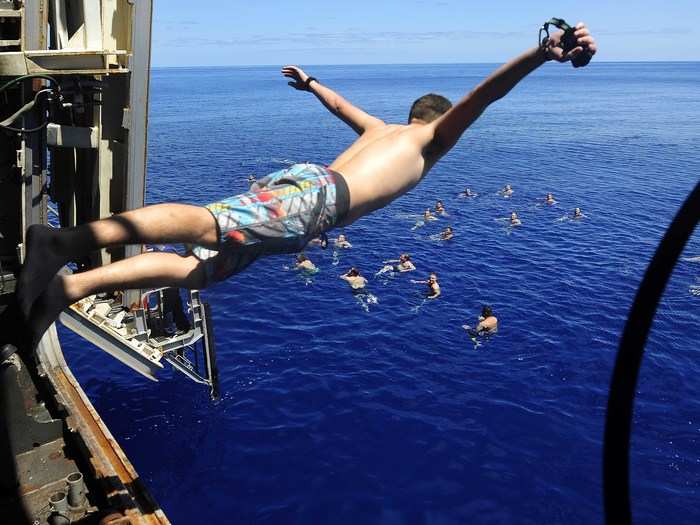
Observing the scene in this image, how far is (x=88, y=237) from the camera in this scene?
4.27m

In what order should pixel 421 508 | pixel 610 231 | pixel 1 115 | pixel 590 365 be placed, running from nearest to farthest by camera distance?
pixel 1 115
pixel 421 508
pixel 590 365
pixel 610 231

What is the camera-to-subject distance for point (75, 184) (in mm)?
11148

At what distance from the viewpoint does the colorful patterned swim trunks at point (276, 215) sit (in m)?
4.75

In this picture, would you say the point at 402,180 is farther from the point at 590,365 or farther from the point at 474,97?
the point at 590,365

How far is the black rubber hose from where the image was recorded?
83.5 inches

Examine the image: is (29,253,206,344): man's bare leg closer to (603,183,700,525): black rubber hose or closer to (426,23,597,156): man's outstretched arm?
(426,23,597,156): man's outstretched arm

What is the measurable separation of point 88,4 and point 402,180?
20.7 feet

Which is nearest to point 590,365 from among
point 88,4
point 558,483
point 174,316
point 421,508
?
point 558,483

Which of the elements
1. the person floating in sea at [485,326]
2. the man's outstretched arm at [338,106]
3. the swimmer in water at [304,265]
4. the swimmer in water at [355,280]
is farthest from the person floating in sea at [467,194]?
the man's outstretched arm at [338,106]

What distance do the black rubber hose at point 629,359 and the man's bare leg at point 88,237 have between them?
3.20 metres

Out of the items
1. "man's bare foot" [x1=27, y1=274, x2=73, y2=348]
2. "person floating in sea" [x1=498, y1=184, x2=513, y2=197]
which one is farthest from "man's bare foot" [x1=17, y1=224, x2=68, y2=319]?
"person floating in sea" [x1=498, y1=184, x2=513, y2=197]

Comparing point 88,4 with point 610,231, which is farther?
point 610,231

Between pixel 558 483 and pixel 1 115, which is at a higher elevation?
pixel 1 115

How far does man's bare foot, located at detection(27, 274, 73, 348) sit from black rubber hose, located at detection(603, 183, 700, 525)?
3.96 meters
